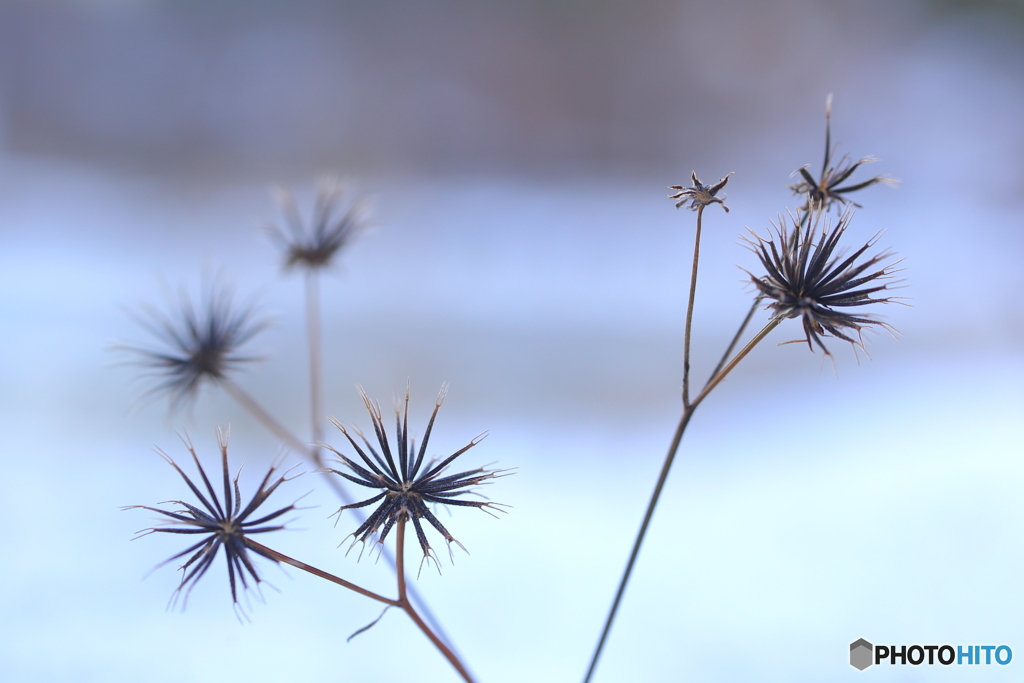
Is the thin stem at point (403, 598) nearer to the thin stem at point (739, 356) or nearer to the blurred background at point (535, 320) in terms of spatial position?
the thin stem at point (739, 356)

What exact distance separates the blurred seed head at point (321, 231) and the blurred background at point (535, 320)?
221mm

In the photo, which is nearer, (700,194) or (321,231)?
(700,194)

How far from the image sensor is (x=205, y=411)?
1.78 metres

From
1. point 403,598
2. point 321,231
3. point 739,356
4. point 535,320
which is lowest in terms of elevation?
point 403,598

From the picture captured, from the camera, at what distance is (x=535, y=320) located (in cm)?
231

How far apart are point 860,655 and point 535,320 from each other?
1632 mm

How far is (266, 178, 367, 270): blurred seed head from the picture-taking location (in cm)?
70

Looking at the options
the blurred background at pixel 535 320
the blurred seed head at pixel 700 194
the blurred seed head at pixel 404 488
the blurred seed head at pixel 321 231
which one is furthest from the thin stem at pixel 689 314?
the blurred background at pixel 535 320

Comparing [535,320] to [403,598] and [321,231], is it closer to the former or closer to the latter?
[321,231]

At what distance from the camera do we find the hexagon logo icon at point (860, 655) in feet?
2.43

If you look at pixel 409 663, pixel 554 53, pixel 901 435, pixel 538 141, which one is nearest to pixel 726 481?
pixel 901 435

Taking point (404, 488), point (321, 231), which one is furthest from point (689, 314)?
point (321, 231)

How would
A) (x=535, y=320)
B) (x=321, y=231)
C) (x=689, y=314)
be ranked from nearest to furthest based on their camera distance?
(x=689, y=314)
(x=321, y=231)
(x=535, y=320)

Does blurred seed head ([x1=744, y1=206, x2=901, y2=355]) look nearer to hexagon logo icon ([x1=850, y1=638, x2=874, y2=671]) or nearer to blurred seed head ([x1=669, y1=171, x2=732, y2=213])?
blurred seed head ([x1=669, y1=171, x2=732, y2=213])
